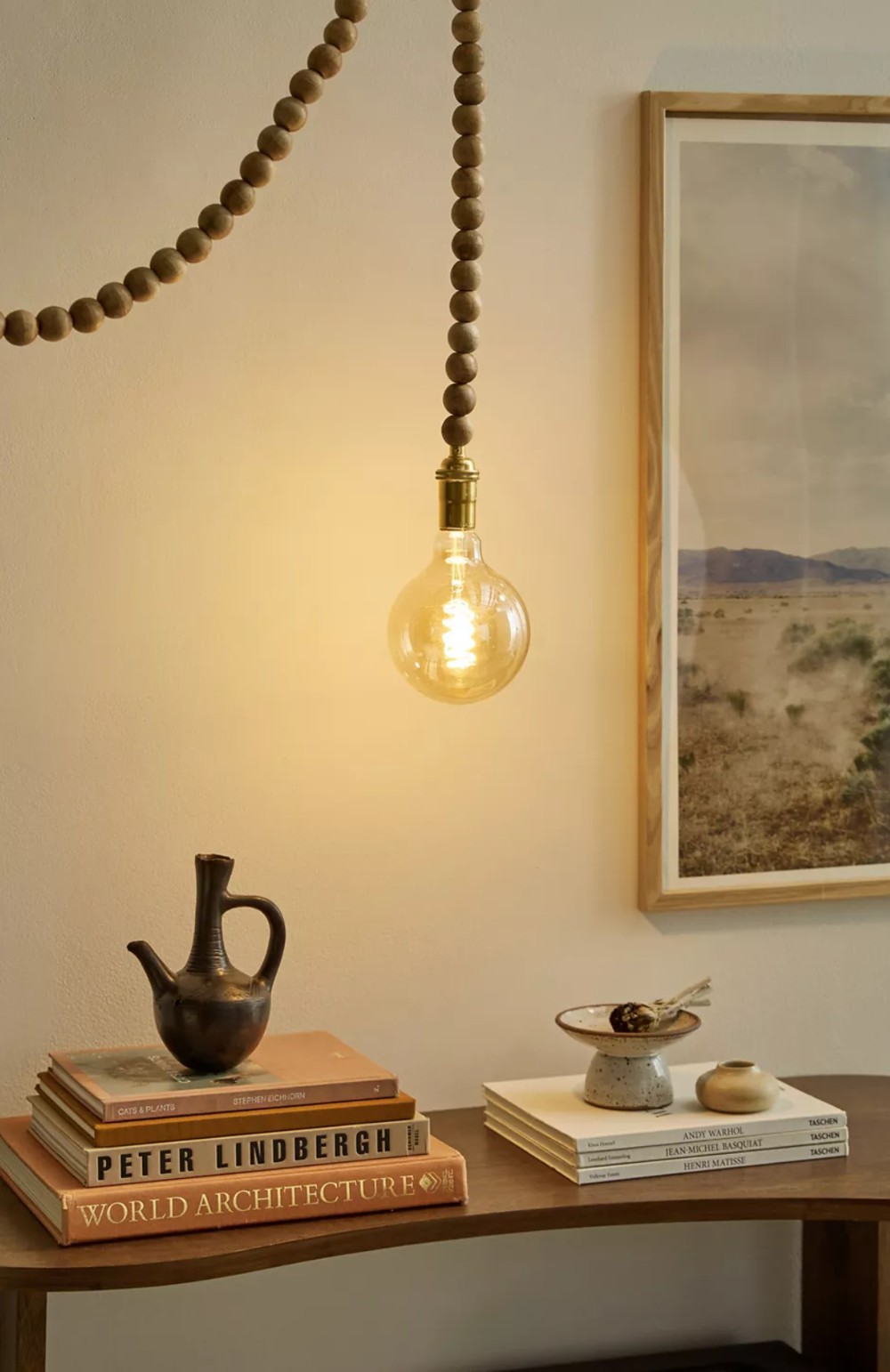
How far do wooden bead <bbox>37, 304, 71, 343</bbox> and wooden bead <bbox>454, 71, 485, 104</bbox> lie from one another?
42 cm

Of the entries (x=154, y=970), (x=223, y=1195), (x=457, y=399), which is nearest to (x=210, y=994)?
(x=154, y=970)

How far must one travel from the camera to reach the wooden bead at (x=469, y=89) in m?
1.54

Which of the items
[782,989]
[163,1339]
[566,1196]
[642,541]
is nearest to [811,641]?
[642,541]

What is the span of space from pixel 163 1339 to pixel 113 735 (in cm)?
63

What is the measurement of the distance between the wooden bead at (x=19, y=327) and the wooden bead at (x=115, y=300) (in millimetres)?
68

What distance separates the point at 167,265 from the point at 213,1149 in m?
0.78

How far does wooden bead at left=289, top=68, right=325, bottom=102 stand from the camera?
1520 mm

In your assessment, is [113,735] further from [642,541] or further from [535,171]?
[535,171]

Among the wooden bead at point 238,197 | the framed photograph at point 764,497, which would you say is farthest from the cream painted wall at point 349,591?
the wooden bead at point 238,197

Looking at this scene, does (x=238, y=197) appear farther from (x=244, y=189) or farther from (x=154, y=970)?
(x=154, y=970)

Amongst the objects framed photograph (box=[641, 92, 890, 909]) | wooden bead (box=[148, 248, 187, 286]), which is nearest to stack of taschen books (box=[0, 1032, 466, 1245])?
framed photograph (box=[641, 92, 890, 909])

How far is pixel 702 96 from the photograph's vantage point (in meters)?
1.80

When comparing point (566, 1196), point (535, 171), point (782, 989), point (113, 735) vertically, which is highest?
point (535, 171)

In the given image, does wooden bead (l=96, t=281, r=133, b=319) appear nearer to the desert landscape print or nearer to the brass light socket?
the brass light socket
